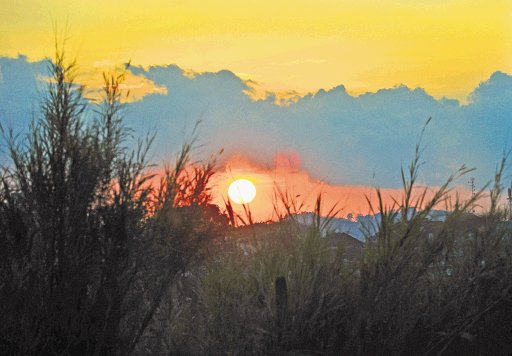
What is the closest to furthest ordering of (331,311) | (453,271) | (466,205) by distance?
(331,311)
(466,205)
(453,271)

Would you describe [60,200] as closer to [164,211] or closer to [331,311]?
[164,211]

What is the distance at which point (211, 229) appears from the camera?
7789 millimetres

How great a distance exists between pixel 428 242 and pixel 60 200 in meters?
3.73

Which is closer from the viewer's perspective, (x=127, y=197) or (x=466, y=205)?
(x=127, y=197)

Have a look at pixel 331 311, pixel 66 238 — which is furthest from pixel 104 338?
pixel 331 311

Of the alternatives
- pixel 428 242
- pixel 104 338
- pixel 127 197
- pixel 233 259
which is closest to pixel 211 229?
pixel 233 259

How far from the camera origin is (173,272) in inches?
301

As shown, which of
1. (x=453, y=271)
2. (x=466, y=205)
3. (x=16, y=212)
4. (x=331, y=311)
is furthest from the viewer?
(x=453, y=271)

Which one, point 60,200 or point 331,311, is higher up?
point 60,200

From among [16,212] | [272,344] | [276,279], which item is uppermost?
[16,212]

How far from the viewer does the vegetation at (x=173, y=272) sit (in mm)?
6551

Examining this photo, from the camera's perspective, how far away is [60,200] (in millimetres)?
6648

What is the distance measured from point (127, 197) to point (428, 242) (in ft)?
10.3

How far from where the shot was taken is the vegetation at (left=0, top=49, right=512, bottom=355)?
655 centimetres
